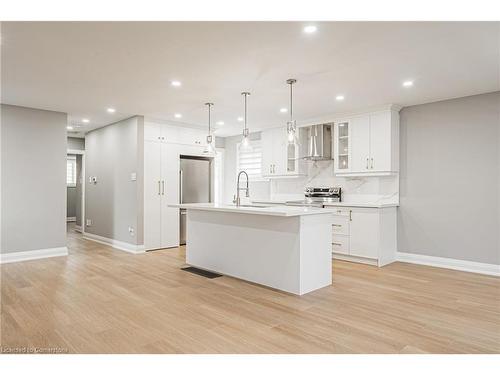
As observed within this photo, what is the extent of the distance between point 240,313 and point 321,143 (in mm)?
3846

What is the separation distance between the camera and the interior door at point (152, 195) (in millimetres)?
6047

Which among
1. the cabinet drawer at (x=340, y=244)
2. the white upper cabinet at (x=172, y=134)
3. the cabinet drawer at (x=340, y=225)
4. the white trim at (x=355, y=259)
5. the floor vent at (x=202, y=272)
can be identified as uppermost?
the white upper cabinet at (x=172, y=134)

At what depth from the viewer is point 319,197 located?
619cm

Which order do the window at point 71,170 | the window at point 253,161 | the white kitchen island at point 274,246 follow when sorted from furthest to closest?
the window at point 71,170, the window at point 253,161, the white kitchen island at point 274,246

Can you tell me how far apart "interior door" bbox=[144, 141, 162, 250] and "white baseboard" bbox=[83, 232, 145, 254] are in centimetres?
16

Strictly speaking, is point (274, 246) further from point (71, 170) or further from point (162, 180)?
point (71, 170)

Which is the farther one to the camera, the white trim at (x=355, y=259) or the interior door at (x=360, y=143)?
the interior door at (x=360, y=143)

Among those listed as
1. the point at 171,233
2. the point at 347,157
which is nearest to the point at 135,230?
the point at 171,233

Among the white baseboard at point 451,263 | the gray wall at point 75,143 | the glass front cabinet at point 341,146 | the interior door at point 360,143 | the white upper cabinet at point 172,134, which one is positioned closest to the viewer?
the white baseboard at point 451,263

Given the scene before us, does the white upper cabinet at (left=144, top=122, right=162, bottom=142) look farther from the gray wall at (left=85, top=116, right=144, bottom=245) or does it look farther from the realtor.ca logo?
the realtor.ca logo

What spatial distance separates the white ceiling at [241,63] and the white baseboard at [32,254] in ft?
7.44

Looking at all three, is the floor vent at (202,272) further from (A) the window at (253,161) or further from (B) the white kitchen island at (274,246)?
(A) the window at (253,161)

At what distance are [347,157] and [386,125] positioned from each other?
31.8 inches

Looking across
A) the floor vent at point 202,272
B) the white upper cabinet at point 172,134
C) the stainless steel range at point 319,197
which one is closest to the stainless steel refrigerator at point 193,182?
the white upper cabinet at point 172,134
